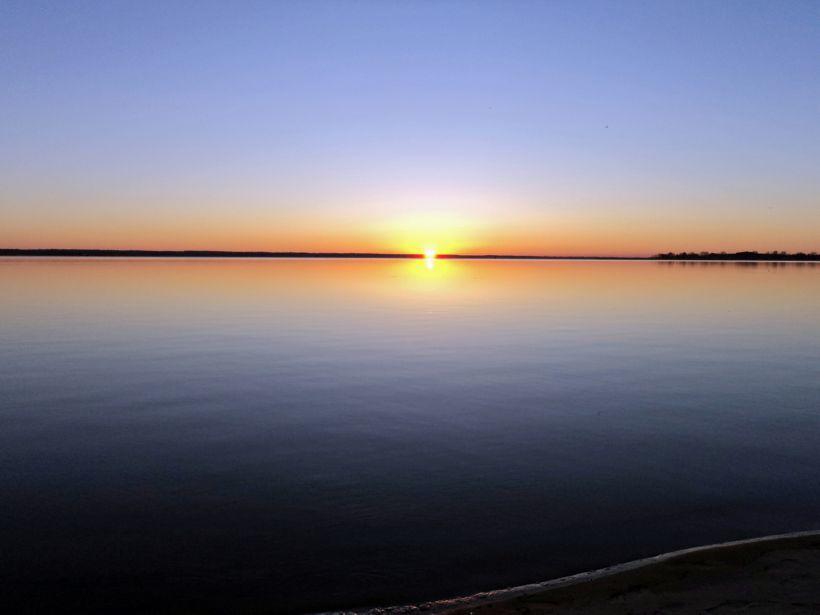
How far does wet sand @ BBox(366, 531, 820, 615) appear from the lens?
255 inches

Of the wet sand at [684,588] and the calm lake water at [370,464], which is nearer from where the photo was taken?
the wet sand at [684,588]

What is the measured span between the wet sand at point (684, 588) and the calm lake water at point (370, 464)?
49 centimetres

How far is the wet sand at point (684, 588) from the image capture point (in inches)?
255

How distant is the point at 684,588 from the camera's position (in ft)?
22.8

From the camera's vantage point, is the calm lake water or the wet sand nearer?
the wet sand

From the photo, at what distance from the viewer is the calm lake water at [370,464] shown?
7.87 metres

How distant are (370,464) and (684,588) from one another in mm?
5893

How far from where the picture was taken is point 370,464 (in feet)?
37.6

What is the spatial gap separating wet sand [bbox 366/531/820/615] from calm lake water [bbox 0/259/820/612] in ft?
1.60

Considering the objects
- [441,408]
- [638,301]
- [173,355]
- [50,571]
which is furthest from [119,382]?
[638,301]

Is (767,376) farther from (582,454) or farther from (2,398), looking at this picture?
(2,398)

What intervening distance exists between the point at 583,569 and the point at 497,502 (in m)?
2.15

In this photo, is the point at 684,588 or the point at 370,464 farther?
the point at 370,464

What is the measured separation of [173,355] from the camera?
23.1 meters
